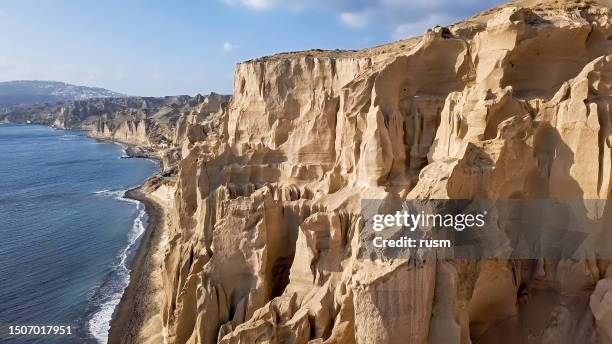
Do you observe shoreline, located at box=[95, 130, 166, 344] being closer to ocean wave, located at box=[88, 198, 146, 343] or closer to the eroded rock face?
ocean wave, located at box=[88, 198, 146, 343]

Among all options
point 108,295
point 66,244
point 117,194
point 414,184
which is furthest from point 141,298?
point 117,194

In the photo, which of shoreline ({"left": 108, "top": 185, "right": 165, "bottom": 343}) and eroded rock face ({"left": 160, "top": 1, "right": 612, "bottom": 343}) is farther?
shoreline ({"left": 108, "top": 185, "right": 165, "bottom": 343})

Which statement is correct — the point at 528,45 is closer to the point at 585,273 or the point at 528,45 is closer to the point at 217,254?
the point at 585,273

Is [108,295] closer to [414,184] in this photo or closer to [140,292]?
[140,292]

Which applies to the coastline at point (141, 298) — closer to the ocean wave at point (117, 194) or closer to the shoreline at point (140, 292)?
the shoreline at point (140, 292)

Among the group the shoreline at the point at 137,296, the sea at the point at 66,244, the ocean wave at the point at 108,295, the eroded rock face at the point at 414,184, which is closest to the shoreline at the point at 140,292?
the shoreline at the point at 137,296

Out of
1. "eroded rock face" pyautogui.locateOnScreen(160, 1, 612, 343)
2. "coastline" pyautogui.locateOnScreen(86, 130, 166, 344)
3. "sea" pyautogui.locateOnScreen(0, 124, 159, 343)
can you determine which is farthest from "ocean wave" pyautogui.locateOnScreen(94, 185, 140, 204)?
"eroded rock face" pyautogui.locateOnScreen(160, 1, 612, 343)

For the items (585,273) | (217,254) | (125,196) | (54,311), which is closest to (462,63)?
(585,273)
